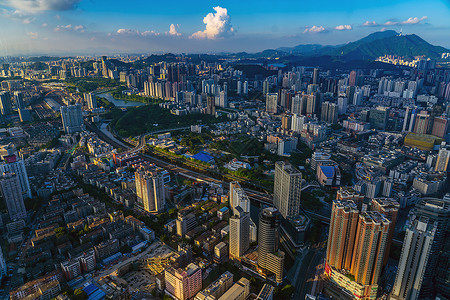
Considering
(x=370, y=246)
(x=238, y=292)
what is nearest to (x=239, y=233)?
(x=238, y=292)

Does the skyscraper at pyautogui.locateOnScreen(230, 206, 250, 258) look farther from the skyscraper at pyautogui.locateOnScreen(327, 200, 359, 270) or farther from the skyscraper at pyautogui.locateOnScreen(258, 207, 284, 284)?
the skyscraper at pyautogui.locateOnScreen(327, 200, 359, 270)

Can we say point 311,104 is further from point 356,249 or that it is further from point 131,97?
point 131,97

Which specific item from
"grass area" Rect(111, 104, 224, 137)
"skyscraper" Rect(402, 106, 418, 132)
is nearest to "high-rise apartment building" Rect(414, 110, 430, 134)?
"skyscraper" Rect(402, 106, 418, 132)

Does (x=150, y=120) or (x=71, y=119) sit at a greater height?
(x=71, y=119)

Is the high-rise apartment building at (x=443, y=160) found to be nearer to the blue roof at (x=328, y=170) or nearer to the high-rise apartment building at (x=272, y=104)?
the blue roof at (x=328, y=170)

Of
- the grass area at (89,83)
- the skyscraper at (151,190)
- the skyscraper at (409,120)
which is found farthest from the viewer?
the grass area at (89,83)

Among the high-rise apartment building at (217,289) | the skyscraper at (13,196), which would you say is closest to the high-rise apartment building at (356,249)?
the high-rise apartment building at (217,289)
